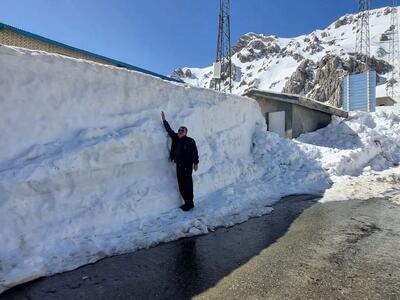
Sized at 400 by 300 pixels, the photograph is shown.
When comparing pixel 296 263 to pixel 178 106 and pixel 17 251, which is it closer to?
pixel 17 251

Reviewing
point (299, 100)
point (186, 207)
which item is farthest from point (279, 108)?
point (186, 207)

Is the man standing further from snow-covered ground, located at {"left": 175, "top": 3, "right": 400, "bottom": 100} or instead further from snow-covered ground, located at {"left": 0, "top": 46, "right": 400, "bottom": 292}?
snow-covered ground, located at {"left": 175, "top": 3, "right": 400, "bottom": 100}

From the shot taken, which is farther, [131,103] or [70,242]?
[131,103]

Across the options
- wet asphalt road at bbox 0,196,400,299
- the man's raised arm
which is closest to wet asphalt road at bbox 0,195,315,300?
wet asphalt road at bbox 0,196,400,299

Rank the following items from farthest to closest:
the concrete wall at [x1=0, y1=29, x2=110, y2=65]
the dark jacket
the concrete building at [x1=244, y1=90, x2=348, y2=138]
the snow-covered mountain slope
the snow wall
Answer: the snow-covered mountain slope, the concrete building at [x1=244, y1=90, x2=348, y2=138], the concrete wall at [x1=0, y1=29, x2=110, y2=65], the dark jacket, the snow wall

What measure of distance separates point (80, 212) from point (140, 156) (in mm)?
1834

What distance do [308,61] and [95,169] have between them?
381 ft

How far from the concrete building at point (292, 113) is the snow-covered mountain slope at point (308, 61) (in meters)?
57.2

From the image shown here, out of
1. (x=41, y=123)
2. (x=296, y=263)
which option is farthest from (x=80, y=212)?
(x=296, y=263)

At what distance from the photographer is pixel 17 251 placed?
14.8 ft

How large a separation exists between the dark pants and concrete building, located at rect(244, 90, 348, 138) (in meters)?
10.00

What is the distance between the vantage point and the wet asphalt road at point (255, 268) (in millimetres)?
3770

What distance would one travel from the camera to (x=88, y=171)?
19.3 ft

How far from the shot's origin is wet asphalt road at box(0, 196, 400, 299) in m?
3.77
